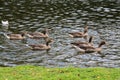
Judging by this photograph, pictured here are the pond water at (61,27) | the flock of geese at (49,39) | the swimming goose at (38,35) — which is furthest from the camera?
the swimming goose at (38,35)

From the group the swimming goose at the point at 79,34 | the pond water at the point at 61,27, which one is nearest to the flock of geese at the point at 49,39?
the swimming goose at the point at 79,34

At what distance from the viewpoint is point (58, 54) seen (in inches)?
1122

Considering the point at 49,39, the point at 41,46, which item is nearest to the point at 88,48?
the point at 49,39

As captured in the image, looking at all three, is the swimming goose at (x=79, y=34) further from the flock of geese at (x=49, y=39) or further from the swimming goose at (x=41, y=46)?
the swimming goose at (x=41, y=46)

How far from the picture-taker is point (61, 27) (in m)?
36.5

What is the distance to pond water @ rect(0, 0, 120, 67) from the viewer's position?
2728cm

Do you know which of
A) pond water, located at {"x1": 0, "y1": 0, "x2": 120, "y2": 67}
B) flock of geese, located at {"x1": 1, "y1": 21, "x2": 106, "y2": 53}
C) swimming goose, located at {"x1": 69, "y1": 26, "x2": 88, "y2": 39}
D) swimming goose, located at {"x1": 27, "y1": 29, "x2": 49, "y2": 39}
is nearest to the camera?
pond water, located at {"x1": 0, "y1": 0, "x2": 120, "y2": 67}

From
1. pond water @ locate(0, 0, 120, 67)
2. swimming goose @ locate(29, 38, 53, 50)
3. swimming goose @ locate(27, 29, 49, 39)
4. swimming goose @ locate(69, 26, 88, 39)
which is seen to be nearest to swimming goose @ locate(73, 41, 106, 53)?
pond water @ locate(0, 0, 120, 67)

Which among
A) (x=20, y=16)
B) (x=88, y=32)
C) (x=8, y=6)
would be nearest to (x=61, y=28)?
(x=88, y=32)

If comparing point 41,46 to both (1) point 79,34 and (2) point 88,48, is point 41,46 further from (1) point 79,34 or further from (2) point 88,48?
(1) point 79,34

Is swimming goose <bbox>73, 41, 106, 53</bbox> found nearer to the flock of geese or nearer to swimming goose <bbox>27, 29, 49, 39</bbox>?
the flock of geese

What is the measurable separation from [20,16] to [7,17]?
1.38 m

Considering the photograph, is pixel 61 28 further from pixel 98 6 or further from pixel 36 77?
pixel 36 77

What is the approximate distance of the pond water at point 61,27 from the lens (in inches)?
1074
